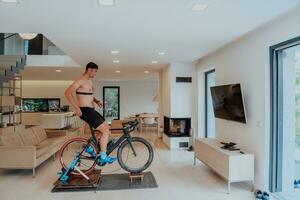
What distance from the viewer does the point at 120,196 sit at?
153 inches

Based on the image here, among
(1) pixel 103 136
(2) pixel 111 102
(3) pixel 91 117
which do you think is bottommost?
(1) pixel 103 136

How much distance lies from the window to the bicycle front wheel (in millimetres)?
9882

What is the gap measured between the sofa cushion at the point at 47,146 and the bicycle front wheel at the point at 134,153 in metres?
1.64

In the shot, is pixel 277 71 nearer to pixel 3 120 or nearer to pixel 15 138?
pixel 15 138

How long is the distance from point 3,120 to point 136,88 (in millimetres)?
7510

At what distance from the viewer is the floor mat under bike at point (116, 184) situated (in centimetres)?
416

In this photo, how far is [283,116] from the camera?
3.88 metres

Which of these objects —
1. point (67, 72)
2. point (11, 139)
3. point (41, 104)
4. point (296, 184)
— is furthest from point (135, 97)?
point (296, 184)

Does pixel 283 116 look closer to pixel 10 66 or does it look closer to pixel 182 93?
pixel 182 93

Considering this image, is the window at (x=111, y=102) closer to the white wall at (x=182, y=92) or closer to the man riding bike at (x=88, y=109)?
the white wall at (x=182, y=92)

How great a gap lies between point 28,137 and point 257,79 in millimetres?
4638

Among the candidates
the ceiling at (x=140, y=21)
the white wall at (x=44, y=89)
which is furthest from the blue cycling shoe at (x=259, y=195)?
the white wall at (x=44, y=89)

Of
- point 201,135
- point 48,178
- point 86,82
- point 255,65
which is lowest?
point 48,178

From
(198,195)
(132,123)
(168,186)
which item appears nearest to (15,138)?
(132,123)
